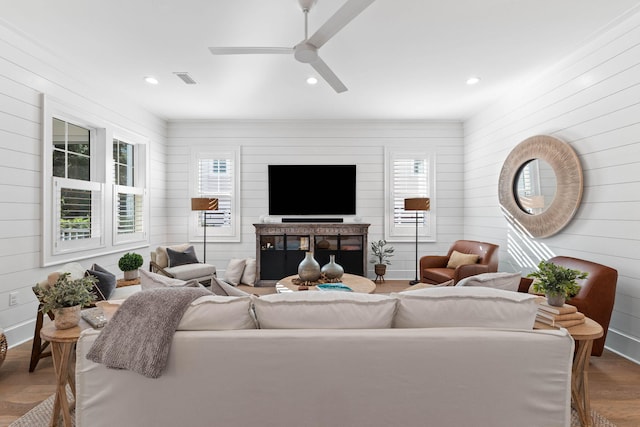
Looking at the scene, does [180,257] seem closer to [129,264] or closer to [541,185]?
[129,264]

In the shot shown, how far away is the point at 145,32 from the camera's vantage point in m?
2.88

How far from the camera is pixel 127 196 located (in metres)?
4.66

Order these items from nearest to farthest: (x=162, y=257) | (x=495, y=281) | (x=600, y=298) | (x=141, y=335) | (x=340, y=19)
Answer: (x=141, y=335), (x=495, y=281), (x=340, y=19), (x=600, y=298), (x=162, y=257)

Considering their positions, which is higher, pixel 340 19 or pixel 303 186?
pixel 340 19

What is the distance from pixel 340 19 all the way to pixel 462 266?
9.94ft

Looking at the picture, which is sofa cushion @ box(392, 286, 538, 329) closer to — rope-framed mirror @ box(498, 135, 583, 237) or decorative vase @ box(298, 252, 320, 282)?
decorative vase @ box(298, 252, 320, 282)

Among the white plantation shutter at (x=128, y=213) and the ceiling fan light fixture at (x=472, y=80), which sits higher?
the ceiling fan light fixture at (x=472, y=80)

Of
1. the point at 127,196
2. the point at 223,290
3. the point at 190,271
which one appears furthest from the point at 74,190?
the point at 223,290

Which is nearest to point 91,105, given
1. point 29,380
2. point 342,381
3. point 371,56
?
point 29,380

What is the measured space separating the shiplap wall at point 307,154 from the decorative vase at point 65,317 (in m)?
3.91

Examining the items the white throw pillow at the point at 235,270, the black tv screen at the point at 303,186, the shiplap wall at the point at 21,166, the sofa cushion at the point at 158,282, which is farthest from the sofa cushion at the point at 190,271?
the sofa cushion at the point at 158,282

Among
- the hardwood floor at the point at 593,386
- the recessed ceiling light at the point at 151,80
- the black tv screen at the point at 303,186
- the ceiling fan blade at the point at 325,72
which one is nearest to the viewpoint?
the hardwood floor at the point at 593,386

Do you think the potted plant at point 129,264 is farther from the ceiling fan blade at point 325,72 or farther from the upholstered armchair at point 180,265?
the ceiling fan blade at point 325,72

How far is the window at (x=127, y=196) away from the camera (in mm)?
4383
